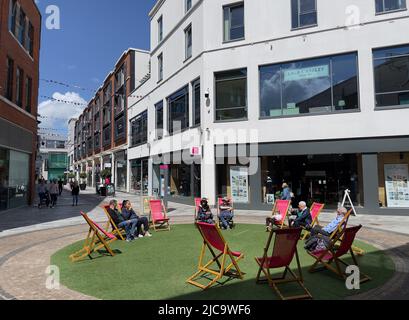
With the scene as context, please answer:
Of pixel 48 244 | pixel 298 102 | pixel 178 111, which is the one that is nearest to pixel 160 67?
pixel 178 111

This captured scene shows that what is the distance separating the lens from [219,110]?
18188 mm

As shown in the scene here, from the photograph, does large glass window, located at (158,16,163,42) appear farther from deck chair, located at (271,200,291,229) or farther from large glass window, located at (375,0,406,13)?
deck chair, located at (271,200,291,229)

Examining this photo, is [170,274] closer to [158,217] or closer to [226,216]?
[226,216]

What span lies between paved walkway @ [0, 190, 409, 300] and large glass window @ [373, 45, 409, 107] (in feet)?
17.1

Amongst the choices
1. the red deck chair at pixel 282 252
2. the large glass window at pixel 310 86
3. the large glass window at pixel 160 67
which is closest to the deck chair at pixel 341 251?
the red deck chair at pixel 282 252

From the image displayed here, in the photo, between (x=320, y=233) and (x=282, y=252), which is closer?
(x=282, y=252)

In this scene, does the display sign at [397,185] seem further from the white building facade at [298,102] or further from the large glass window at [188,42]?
the large glass window at [188,42]

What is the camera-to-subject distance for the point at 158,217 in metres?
11.7

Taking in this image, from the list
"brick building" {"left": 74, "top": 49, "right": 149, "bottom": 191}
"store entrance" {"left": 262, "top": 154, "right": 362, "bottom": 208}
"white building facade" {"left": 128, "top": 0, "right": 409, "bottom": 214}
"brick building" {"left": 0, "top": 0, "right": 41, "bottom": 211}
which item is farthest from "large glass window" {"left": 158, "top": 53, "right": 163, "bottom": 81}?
"store entrance" {"left": 262, "top": 154, "right": 362, "bottom": 208}

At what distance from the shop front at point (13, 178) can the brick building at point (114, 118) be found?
15834mm

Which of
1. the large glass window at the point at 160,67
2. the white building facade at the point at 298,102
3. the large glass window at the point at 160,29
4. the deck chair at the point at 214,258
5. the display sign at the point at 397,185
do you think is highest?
the large glass window at the point at 160,29

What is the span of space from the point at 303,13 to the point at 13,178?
1727cm

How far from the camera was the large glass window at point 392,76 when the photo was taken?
14.6 meters
